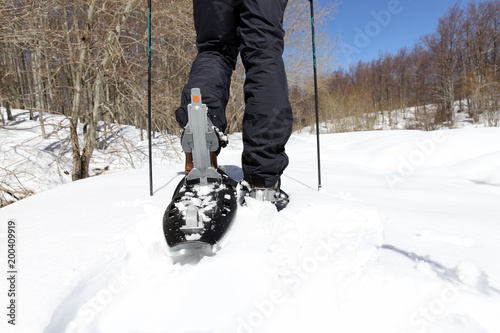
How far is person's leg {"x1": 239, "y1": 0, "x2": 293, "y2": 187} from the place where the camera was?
2.42 ft

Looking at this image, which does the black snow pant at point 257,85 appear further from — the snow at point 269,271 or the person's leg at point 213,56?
the snow at point 269,271

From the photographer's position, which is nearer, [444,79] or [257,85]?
[257,85]

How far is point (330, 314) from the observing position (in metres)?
0.38

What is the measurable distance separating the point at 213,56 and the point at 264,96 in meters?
0.25

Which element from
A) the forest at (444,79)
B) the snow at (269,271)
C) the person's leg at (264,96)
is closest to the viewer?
the snow at (269,271)

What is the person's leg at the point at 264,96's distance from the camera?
74 centimetres

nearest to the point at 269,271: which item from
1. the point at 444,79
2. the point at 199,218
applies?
the point at 199,218

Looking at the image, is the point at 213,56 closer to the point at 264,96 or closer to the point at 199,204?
the point at 264,96

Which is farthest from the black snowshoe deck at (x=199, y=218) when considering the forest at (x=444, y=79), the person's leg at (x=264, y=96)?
the forest at (x=444, y=79)

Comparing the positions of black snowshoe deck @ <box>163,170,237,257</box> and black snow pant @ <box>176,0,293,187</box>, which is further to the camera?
black snow pant @ <box>176,0,293,187</box>

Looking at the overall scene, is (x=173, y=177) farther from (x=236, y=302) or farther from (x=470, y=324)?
(x=470, y=324)

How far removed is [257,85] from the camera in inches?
29.5

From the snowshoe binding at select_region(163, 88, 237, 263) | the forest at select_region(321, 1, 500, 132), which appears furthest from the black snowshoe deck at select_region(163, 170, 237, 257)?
the forest at select_region(321, 1, 500, 132)

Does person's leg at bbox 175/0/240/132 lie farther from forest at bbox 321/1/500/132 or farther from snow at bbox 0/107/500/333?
forest at bbox 321/1/500/132
